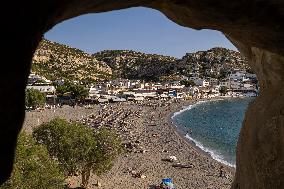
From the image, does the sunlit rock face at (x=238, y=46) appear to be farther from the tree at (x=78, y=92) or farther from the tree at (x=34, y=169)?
the tree at (x=78, y=92)

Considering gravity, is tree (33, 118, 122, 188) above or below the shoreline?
above

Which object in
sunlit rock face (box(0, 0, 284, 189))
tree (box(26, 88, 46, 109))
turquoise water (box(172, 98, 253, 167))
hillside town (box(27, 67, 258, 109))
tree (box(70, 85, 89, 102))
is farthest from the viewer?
hillside town (box(27, 67, 258, 109))

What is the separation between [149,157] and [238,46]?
42.2 meters

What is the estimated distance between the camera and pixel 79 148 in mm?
29500

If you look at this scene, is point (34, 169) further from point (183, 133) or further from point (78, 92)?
point (78, 92)

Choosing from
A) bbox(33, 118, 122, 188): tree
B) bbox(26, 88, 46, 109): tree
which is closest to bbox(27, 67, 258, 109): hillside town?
bbox(26, 88, 46, 109): tree

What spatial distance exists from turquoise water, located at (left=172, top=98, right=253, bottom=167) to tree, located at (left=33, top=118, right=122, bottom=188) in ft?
75.2

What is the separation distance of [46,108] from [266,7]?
323 ft

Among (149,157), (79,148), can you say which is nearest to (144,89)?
(149,157)

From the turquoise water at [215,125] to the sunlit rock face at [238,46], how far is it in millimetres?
41930

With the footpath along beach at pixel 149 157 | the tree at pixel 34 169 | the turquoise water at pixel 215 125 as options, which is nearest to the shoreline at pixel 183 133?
the footpath along beach at pixel 149 157

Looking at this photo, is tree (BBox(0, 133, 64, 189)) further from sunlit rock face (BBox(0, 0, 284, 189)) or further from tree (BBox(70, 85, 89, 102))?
tree (BBox(70, 85, 89, 102))

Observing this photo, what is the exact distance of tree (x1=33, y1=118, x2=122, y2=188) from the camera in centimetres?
2925

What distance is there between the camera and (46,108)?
101 metres
